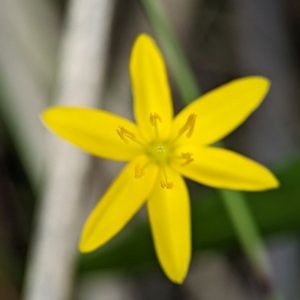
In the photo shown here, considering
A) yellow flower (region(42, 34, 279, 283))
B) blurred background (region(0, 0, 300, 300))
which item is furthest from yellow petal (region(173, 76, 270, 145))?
blurred background (region(0, 0, 300, 300))

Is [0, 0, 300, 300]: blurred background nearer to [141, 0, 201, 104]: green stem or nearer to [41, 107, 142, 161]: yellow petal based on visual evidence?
[141, 0, 201, 104]: green stem

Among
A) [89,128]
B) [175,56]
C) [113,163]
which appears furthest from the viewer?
[113,163]

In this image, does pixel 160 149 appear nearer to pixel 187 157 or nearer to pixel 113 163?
pixel 187 157

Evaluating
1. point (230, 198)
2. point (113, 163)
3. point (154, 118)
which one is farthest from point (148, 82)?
point (113, 163)

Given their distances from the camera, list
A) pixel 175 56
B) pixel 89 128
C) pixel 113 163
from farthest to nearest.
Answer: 1. pixel 113 163
2. pixel 175 56
3. pixel 89 128

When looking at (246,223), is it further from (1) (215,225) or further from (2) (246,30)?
(2) (246,30)

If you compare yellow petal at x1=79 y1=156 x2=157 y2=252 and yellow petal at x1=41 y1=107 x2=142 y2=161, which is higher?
yellow petal at x1=41 y1=107 x2=142 y2=161

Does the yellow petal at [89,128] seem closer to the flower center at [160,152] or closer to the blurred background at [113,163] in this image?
the flower center at [160,152]

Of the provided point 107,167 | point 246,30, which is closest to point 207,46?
point 246,30
